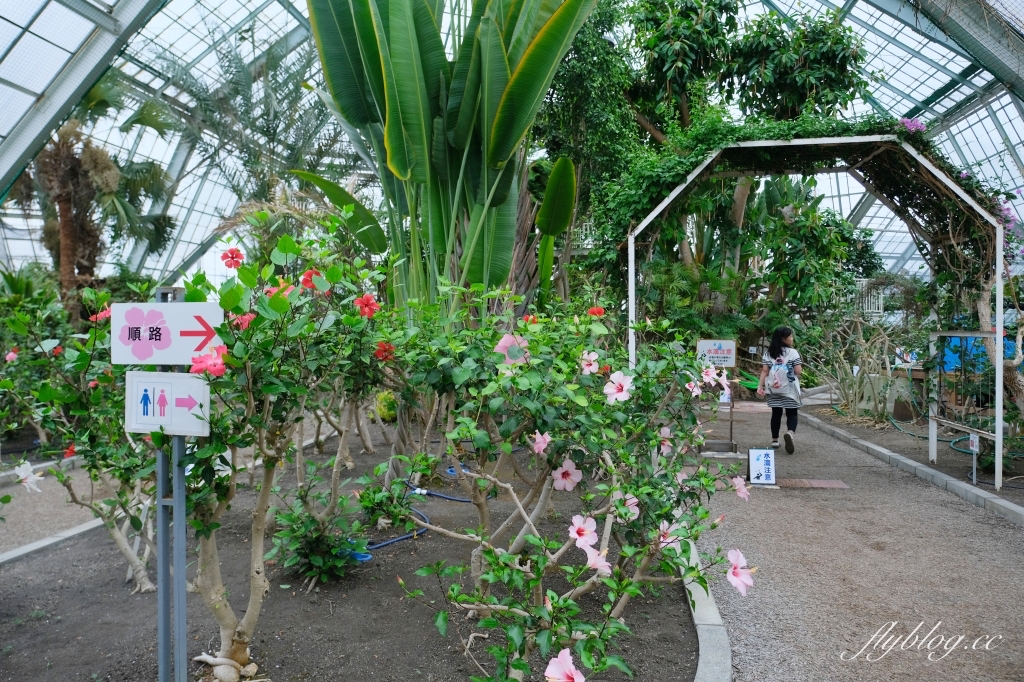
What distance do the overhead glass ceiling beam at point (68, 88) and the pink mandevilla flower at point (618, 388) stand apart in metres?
13.0

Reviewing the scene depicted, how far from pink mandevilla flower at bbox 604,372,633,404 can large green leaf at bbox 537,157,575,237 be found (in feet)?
14.8

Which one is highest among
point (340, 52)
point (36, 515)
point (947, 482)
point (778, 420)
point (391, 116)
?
point (340, 52)

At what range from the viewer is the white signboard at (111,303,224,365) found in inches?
90.0

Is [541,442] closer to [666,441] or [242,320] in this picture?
[666,441]

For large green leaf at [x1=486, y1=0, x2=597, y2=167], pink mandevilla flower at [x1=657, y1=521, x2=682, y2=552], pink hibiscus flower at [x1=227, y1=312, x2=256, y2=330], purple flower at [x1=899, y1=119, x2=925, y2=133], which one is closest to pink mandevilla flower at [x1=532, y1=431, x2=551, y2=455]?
pink mandevilla flower at [x1=657, y1=521, x2=682, y2=552]

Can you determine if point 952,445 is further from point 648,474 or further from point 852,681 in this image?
point 648,474

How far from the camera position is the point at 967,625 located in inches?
137

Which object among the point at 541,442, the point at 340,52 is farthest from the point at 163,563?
the point at 340,52

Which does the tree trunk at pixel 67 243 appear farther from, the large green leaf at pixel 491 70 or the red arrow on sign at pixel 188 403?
the red arrow on sign at pixel 188 403

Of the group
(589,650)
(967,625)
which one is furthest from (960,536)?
(589,650)

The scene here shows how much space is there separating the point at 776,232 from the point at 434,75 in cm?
739

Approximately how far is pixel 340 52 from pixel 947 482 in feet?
20.9

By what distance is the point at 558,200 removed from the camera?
7.06m

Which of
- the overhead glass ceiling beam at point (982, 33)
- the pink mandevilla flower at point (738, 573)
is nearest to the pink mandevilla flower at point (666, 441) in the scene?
the pink mandevilla flower at point (738, 573)
